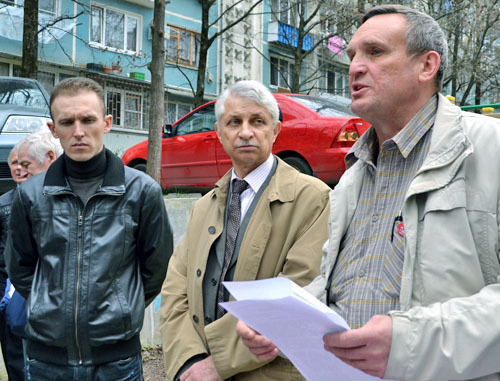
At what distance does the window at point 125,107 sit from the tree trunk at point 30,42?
12292mm

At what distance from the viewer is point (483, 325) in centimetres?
140

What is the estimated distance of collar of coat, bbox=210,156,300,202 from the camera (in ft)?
8.28

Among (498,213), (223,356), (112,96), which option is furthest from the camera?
(112,96)

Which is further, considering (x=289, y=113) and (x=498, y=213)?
(x=289, y=113)

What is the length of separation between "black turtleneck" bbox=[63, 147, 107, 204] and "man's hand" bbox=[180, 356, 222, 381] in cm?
105

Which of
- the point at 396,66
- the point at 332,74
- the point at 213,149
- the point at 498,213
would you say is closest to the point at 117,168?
the point at 396,66

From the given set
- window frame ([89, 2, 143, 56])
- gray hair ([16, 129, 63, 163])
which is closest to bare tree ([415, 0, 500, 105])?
window frame ([89, 2, 143, 56])

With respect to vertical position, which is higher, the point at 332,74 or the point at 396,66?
the point at 332,74

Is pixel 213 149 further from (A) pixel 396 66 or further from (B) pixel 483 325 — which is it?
(B) pixel 483 325

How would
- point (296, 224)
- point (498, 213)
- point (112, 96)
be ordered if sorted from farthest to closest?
point (112, 96) < point (296, 224) < point (498, 213)

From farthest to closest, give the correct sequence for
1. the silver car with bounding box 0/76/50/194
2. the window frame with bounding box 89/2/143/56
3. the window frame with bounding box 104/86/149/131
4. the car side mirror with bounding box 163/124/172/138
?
the window frame with bounding box 104/86/149/131
the window frame with bounding box 89/2/143/56
the car side mirror with bounding box 163/124/172/138
the silver car with bounding box 0/76/50/194

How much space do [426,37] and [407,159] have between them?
1.30ft

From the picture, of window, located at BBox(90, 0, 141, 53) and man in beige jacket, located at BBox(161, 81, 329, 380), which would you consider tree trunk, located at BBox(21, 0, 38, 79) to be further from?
window, located at BBox(90, 0, 141, 53)

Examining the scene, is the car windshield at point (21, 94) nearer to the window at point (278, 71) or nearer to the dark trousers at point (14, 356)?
the dark trousers at point (14, 356)
